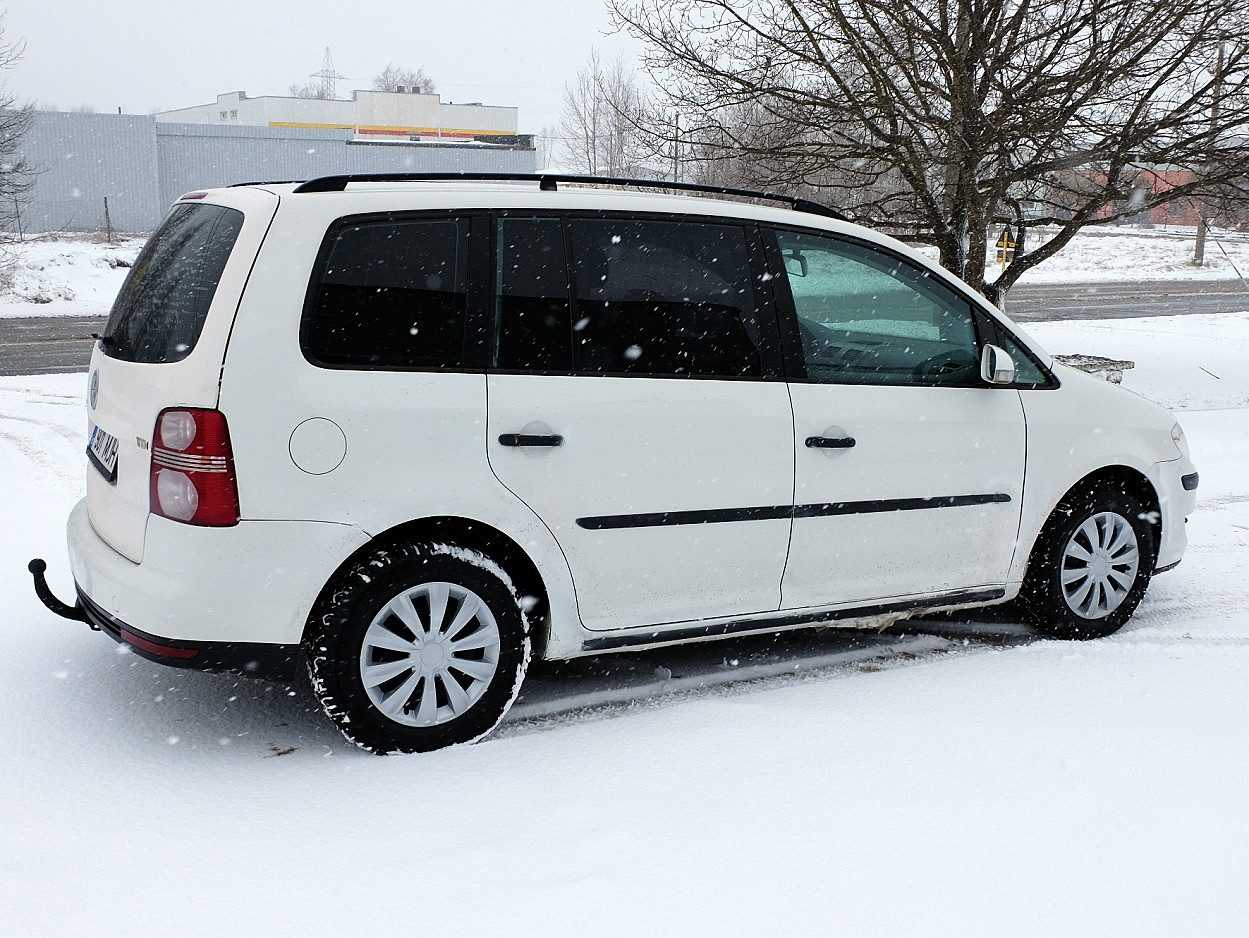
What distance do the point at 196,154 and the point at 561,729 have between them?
148ft

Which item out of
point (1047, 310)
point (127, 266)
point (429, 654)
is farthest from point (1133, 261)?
point (429, 654)

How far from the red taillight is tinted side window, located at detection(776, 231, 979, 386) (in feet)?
6.65

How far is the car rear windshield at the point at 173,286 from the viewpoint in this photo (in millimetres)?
3389

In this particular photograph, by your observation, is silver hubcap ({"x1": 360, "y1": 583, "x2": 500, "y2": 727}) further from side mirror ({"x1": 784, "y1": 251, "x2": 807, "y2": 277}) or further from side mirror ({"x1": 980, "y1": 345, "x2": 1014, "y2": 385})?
side mirror ({"x1": 980, "y1": 345, "x2": 1014, "y2": 385})

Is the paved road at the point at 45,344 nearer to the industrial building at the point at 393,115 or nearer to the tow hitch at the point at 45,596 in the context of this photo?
the tow hitch at the point at 45,596

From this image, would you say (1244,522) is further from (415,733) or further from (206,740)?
(206,740)

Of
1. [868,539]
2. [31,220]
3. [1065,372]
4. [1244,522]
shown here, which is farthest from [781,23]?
[31,220]

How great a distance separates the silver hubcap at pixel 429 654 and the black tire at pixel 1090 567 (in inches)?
95.3

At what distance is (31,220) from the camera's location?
40875 mm

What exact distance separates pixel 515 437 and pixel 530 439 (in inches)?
2.0

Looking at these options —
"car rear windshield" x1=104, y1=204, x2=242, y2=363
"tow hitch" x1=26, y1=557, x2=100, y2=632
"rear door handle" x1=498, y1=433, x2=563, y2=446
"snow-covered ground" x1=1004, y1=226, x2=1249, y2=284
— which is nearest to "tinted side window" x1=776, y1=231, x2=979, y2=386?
"rear door handle" x1=498, y1=433, x2=563, y2=446

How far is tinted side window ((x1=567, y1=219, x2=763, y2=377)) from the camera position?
147 inches

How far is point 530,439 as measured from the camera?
3572 mm

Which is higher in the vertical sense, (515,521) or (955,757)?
(515,521)
